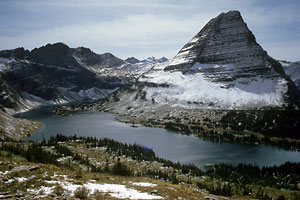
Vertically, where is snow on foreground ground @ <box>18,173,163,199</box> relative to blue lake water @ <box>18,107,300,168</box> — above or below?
above

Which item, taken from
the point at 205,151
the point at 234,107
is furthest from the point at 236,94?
the point at 205,151

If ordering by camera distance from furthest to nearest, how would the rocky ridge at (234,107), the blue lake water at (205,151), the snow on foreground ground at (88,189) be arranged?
the rocky ridge at (234,107)
the blue lake water at (205,151)
the snow on foreground ground at (88,189)

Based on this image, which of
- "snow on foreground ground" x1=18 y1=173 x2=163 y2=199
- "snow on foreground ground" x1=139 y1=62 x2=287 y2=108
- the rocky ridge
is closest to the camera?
"snow on foreground ground" x1=18 y1=173 x2=163 y2=199

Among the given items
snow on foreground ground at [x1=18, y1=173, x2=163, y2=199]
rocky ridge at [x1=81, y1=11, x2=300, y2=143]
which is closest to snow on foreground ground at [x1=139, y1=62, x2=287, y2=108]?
rocky ridge at [x1=81, y1=11, x2=300, y2=143]

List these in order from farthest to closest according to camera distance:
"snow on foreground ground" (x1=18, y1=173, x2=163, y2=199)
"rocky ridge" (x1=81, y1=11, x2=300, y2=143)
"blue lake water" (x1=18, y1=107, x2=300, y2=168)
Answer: "rocky ridge" (x1=81, y1=11, x2=300, y2=143)
"blue lake water" (x1=18, y1=107, x2=300, y2=168)
"snow on foreground ground" (x1=18, y1=173, x2=163, y2=199)

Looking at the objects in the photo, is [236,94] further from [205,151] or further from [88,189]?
[88,189]

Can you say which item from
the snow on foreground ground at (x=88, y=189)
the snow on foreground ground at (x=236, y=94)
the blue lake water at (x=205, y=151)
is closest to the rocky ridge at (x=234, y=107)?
the snow on foreground ground at (x=236, y=94)

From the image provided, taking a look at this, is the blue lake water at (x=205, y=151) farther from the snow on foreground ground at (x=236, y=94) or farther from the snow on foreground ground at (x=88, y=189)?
the snow on foreground ground at (x=236, y=94)

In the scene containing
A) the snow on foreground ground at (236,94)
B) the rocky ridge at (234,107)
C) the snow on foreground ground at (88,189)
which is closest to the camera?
the snow on foreground ground at (88,189)

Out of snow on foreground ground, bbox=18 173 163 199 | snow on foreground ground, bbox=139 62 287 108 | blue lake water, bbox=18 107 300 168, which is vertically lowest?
blue lake water, bbox=18 107 300 168

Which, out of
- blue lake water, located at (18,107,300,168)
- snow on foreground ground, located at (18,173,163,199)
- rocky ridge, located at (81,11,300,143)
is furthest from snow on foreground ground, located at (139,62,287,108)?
snow on foreground ground, located at (18,173,163,199)

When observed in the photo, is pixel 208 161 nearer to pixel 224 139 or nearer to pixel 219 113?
pixel 224 139

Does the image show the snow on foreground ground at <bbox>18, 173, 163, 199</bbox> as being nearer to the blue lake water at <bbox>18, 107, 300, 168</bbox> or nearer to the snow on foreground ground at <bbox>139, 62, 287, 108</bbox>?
the blue lake water at <bbox>18, 107, 300, 168</bbox>

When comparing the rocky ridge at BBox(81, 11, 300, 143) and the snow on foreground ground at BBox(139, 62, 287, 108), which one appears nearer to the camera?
the rocky ridge at BBox(81, 11, 300, 143)
